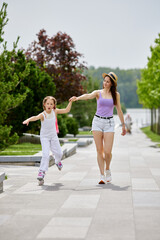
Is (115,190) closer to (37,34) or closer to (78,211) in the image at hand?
(78,211)

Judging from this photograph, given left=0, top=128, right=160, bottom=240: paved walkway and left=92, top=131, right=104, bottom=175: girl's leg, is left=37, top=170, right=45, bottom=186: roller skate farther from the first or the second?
left=92, top=131, right=104, bottom=175: girl's leg

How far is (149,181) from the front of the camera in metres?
9.02

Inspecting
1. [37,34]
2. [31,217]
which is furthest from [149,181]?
[37,34]

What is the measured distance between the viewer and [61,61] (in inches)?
985

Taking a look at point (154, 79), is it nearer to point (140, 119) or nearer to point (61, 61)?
point (61, 61)

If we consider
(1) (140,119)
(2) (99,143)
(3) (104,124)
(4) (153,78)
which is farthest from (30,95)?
(1) (140,119)

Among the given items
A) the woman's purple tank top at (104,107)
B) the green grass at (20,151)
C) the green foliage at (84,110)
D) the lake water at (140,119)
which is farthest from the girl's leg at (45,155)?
the lake water at (140,119)

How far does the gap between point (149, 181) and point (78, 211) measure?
3230mm

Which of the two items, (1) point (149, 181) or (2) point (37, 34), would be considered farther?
(2) point (37, 34)

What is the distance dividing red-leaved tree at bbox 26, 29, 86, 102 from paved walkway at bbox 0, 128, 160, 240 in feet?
46.2

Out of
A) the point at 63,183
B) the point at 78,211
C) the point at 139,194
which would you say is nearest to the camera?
the point at 78,211

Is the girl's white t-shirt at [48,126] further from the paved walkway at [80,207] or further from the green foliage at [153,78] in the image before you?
the green foliage at [153,78]

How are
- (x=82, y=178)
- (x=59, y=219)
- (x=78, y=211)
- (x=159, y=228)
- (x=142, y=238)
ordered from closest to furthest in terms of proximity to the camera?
(x=142, y=238), (x=159, y=228), (x=59, y=219), (x=78, y=211), (x=82, y=178)

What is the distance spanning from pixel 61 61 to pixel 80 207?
1917cm
